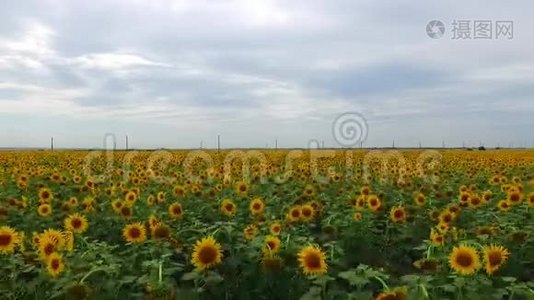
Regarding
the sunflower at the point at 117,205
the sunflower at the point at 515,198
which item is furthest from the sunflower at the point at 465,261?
the sunflower at the point at 117,205

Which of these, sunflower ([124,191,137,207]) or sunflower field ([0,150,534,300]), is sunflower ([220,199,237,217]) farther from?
sunflower ([124,191,137,207])

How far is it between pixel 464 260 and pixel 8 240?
3.05m

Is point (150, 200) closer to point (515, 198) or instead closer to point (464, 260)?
point (515, 198)

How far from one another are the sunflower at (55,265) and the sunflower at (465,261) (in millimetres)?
2329

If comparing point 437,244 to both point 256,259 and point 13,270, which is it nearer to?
point 256,259

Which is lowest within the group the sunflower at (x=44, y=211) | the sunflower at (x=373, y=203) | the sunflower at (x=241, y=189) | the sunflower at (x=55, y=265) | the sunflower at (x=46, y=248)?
the sunflower at (x=55, y=265)

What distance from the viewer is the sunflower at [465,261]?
358 centimetres

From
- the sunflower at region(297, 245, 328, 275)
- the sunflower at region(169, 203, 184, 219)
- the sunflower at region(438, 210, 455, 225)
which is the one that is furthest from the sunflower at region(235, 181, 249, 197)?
the sunflower at region(297, 245, 328, 275)

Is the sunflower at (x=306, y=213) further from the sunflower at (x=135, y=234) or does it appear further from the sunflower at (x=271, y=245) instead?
the sunflower at (x=135, y=234)

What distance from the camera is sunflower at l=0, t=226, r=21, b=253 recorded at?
4266 millimetres

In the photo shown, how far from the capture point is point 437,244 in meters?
4.45

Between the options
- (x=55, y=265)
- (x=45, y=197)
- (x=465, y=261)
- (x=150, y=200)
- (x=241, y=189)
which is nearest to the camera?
(x=465, y=261)

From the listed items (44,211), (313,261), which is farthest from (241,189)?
(313,261)

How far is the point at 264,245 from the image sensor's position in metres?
4.09
